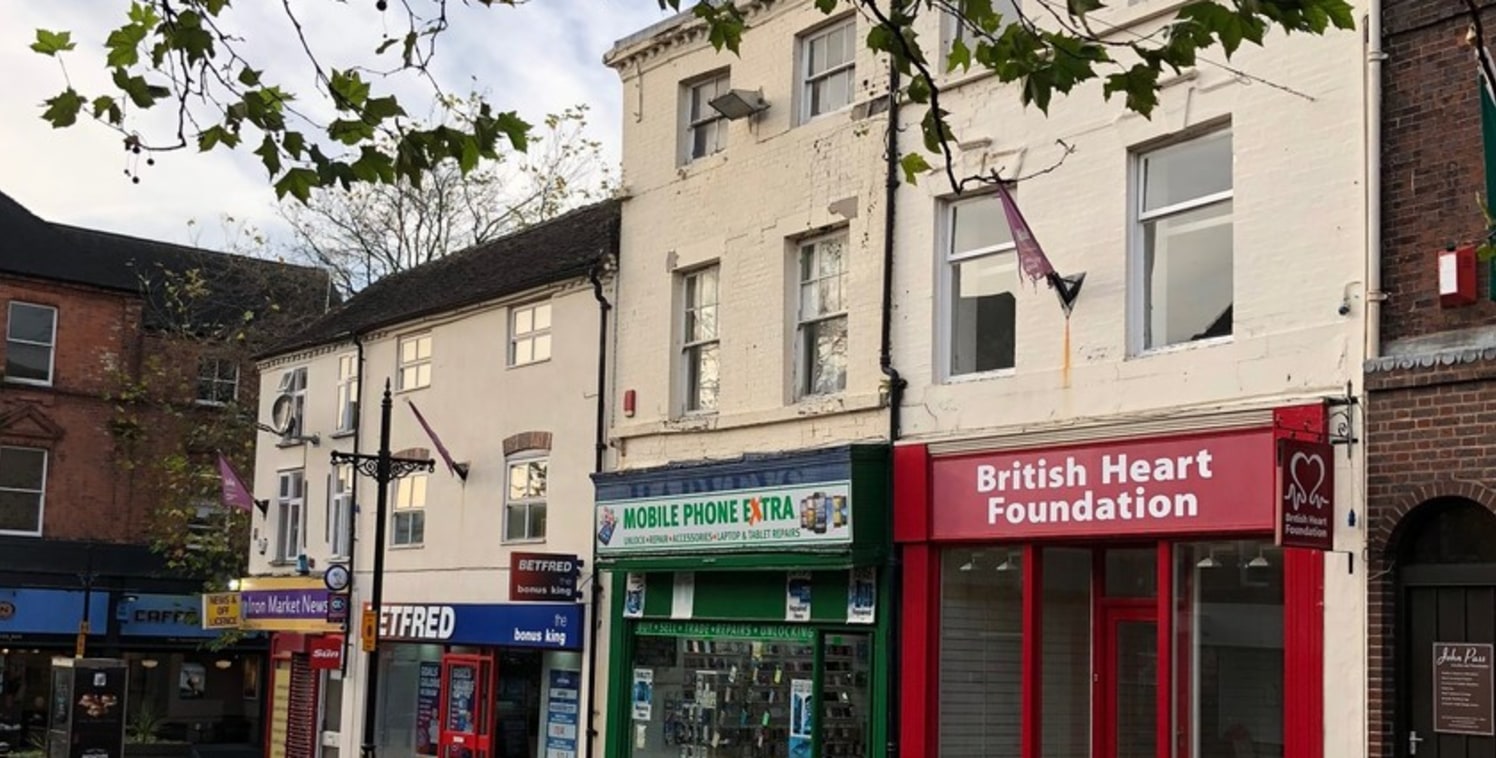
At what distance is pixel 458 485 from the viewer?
23.1 metres

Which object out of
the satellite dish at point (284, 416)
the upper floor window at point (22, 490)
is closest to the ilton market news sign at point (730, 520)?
the satellite dish at point (284, 416)

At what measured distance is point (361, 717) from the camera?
2505cm

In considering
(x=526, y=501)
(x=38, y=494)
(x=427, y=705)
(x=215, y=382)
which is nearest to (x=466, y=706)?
(x=427, y=705)

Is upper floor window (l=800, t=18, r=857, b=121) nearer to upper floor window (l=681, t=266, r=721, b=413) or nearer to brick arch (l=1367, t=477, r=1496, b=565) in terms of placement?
upper floor window (l=681, t=266, r=721, b=413)

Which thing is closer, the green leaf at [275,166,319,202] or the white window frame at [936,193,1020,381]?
the green leaf at [275,166,319,202]

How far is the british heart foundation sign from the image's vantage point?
38.2ft

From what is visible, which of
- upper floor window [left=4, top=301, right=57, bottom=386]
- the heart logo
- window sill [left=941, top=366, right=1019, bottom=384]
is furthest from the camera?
upper floor window [left=4, top=301, right=57, bottom=386]

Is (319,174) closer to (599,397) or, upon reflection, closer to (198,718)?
(599,397)

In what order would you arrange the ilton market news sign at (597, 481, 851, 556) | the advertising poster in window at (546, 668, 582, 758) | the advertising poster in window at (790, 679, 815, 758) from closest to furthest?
the ilton market news sign at (597, 481, 851, 556) < the advertising poster in window at (790, 679, 815, 758) < the advertising poster in window at (546, 668, 582, 758)

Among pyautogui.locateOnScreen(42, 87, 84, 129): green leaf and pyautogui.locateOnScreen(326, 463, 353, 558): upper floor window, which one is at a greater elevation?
pyautogui.locateOnScreen(42, 87, 84, 129): green leaf

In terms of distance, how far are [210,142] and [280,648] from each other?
68.4ft

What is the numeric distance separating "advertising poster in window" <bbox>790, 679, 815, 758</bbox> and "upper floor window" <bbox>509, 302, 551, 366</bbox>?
20.8 feet

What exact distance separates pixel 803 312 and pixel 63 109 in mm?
10310

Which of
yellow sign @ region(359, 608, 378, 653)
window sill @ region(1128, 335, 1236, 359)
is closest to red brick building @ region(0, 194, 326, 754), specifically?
yellow sign @ region(359, 608, 378, 653)
